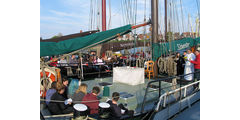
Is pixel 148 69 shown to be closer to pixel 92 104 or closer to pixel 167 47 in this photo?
pixel 167 47

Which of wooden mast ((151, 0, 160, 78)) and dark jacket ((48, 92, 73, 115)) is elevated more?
wooden mast ((151, 0, 160, 78))

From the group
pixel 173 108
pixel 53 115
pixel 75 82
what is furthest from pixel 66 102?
pixel 173 108

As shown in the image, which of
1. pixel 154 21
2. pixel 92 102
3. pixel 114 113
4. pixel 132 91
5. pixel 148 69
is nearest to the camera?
pixel 114 113

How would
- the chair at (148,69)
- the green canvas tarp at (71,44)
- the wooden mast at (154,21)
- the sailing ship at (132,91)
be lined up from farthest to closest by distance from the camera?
the chair at (148,69) < the wooden mast at (154,21) < the sailing ship at (132,91) < the green canvas tarp at (71,44)

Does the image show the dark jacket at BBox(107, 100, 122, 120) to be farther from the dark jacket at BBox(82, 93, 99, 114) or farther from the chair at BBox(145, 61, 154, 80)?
the chair at BBox(145, 61, 154, 80)

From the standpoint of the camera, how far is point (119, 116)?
3.40 meters

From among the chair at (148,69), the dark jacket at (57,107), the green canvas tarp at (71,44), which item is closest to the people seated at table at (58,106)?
the dark jacket at (57,107)

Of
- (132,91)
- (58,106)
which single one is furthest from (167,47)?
(58,106)

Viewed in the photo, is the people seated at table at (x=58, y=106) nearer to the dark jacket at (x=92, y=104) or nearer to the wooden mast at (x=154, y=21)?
the dark jacket at (x=92, y=104)

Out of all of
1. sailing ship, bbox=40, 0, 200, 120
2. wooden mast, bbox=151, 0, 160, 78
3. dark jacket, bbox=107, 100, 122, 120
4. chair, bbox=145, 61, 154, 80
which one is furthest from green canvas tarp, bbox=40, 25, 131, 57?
chair, bbox=145, 61, 154, 80

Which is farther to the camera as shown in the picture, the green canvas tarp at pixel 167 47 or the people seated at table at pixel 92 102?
the green canvas tarp at pixel 167 47

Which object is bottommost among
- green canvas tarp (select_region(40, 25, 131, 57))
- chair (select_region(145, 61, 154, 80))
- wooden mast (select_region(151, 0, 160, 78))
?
chair (select_region(145, 61, 154, 80))

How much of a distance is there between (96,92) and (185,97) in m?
2.98

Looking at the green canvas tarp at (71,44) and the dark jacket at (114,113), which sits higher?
the green canvas tarp at (71,44)
